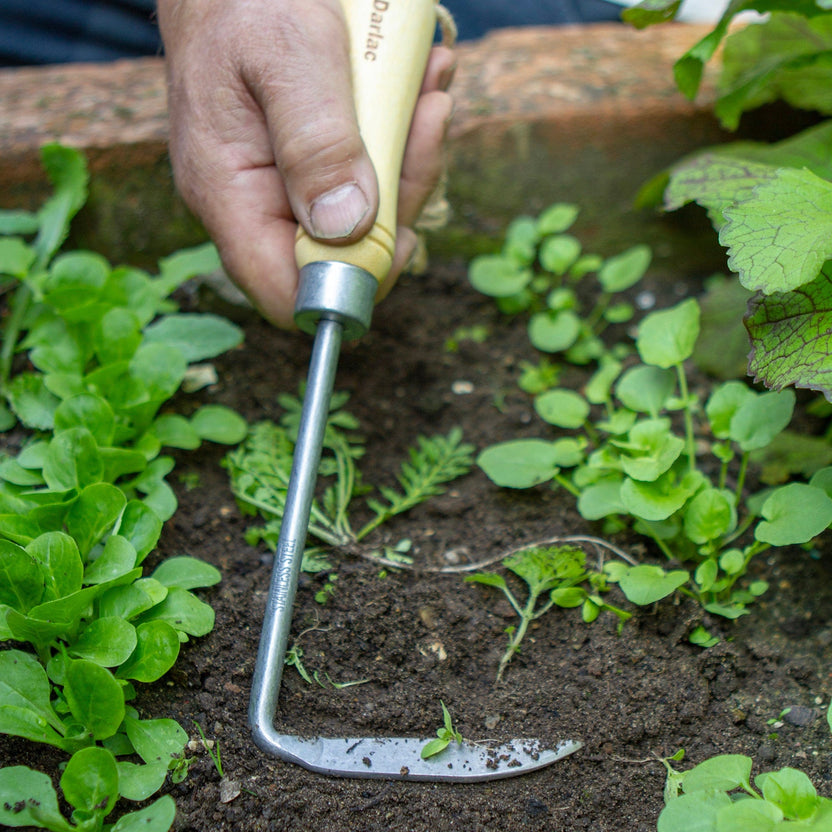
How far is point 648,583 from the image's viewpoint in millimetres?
922

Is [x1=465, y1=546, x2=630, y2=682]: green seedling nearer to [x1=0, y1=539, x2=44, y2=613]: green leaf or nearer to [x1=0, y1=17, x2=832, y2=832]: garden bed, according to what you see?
[x1=0, y1=17, x2=832, y2=832]: garden bed

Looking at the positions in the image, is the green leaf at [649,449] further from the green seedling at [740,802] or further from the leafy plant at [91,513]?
the leafy plant at [91,513]

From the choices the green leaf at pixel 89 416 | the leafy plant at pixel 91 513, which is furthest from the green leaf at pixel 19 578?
the green leaf at pixel 89 416

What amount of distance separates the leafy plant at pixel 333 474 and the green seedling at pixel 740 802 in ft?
1.60

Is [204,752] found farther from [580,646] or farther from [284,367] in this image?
[284,367]

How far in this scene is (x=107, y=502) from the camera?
2.98ft

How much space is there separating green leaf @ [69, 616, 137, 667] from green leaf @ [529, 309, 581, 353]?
31.5 inches

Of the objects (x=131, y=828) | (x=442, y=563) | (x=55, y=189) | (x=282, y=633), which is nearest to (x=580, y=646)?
(x=442, y=563)

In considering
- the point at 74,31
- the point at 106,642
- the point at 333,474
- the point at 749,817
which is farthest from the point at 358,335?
the point at 74,31

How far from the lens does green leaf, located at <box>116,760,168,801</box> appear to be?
780 millimetres

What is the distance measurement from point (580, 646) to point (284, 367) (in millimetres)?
657

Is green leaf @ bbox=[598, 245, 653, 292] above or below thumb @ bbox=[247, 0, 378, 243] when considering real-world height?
below

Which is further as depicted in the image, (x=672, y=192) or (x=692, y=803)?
(x=672, y=192)

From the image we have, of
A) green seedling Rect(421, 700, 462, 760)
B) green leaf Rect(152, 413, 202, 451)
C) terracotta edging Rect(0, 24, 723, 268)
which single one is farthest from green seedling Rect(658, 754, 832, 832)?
terracotta edging Rect(0, 24, 723, 268)
